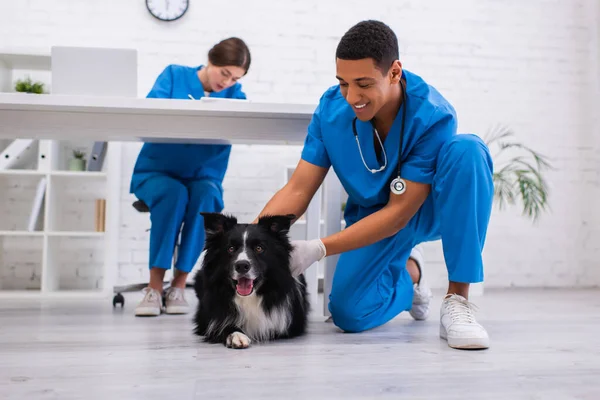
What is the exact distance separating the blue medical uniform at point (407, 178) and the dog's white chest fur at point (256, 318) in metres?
0.30

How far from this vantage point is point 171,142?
2621 millimetres

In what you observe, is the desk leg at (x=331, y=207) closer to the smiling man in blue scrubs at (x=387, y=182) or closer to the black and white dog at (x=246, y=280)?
the smiling man in blue scrubs at (x=387, y=182)

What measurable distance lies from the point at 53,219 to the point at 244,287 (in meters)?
2.30

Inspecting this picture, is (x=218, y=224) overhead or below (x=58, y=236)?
overhead

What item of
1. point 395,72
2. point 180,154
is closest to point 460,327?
point 395,72

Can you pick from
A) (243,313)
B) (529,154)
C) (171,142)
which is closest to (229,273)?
(243,313)

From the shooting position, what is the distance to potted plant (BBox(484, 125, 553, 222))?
399 centimetres

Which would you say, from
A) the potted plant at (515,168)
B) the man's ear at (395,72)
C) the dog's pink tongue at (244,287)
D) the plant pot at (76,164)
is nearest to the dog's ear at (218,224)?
the dog's pink tongue at (244,287)

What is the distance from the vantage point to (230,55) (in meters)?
2.66

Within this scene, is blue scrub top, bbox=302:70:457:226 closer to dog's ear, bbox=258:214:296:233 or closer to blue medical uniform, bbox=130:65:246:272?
dog's ear, bbox=258:214:296:233

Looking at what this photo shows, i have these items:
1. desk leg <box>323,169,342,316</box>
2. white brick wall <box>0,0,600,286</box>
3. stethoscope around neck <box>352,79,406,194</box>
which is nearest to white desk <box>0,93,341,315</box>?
desk leg <box>323,169,342,316</box>

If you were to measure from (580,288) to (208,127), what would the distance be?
3.22 metres

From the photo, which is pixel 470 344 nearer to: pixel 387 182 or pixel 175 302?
pixel 387 182

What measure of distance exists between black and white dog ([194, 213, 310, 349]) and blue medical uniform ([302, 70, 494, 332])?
1.00ft
